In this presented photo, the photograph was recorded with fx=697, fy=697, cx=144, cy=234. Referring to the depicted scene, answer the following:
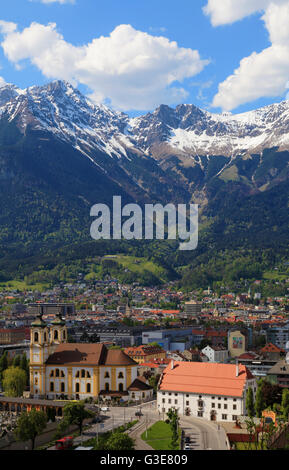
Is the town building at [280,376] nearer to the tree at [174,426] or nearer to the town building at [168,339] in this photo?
the tree at [174,426]

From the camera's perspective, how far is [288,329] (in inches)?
7643

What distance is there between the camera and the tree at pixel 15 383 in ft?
358

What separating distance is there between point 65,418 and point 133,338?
115 m

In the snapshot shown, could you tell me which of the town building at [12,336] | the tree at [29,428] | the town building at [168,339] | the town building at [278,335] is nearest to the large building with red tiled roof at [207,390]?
the tree at [29,428]

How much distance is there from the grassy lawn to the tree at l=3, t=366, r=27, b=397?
1294 inches

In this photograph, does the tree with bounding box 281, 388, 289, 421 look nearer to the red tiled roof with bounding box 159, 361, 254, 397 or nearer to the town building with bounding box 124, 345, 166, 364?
the red tiled roof with bounding box 159, 361, 254, 397

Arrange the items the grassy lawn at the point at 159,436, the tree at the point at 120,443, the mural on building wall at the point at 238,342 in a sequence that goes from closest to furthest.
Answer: the tree at the point at 120,443 → the grassy lawn at the point at 159,436 → the mural on building wall at the point at 238,342

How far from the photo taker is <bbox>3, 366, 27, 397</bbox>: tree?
10925 centimetres

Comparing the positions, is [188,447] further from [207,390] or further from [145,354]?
[145,354]

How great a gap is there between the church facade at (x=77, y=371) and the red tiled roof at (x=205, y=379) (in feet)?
33.8

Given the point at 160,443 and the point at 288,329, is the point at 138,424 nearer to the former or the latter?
the point at 160,443

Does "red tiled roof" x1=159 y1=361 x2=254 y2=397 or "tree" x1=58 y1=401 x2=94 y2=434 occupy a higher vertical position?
"red tiled roof" x1=159 y1=361 x2=254 y2=397

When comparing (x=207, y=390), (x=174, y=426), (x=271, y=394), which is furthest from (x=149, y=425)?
(x=271, y=394)

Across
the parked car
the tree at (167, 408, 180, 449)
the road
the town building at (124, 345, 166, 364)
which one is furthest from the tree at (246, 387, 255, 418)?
the town building at (124, 345, 166, 364)
